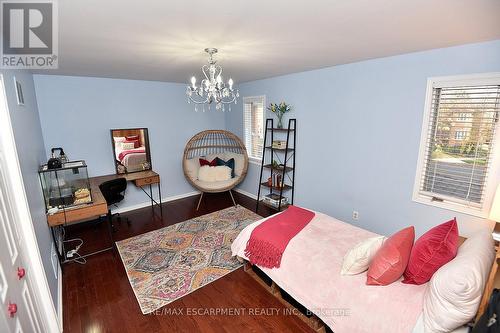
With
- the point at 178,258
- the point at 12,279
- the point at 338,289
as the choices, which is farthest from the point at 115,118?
the point at 338,289

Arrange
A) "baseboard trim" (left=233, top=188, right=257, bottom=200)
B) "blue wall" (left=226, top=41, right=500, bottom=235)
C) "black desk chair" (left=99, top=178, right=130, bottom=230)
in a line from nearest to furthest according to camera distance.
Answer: "blue wall" (left=226, top=41, right=500, bottom=235) < "black desk chair" (left=99, top=178, right=130, bottom=230) < "baseboard trim" (left=233, top=188, right=257, bottom=200)

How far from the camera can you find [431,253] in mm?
1526

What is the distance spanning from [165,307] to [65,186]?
1805 mm

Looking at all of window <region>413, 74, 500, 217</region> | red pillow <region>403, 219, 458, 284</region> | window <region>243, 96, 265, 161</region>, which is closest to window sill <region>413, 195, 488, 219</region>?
window <region>413, 74, 500, 217</region>

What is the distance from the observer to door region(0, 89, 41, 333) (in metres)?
1.13

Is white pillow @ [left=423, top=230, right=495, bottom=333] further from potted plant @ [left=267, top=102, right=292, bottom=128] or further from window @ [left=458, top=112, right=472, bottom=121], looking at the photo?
potted plant @ [left=267, top=102, right=292, bottom=128]

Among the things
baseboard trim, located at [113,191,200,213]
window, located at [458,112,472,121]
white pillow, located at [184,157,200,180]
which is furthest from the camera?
white pillow, located at [184,157,200,180]

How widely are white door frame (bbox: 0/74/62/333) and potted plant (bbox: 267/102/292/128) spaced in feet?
10.5

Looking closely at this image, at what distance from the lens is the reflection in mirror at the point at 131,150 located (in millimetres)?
Answer: 4024

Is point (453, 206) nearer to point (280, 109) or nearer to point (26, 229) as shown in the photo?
point (280, 109)

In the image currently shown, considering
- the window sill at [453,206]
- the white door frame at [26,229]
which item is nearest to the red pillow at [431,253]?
the window sill at [453,206]

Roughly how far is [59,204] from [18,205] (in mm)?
1110

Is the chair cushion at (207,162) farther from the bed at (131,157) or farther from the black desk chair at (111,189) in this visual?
the black desk chair at (111,189)

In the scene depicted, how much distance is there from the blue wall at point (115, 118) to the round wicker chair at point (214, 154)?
Answer: 27 cm
